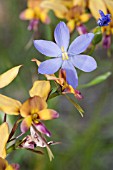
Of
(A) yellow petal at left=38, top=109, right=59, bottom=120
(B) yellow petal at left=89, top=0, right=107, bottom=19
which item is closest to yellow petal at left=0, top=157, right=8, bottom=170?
(A) yellow petal at left=38, top=109, right=59, bottom=120

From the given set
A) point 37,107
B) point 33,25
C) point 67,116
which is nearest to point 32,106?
point 37,107

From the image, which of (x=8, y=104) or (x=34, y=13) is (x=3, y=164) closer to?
(x=8, y=104)

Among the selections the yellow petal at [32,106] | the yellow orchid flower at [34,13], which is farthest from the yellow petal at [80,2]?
the yellow petal at [32,106]

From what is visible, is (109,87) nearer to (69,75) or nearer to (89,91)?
(89,91)

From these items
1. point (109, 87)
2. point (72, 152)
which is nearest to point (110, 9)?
point (72, 152)

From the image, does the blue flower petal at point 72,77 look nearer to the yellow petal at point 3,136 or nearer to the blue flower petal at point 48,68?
the blue flower petal at point 48,68
